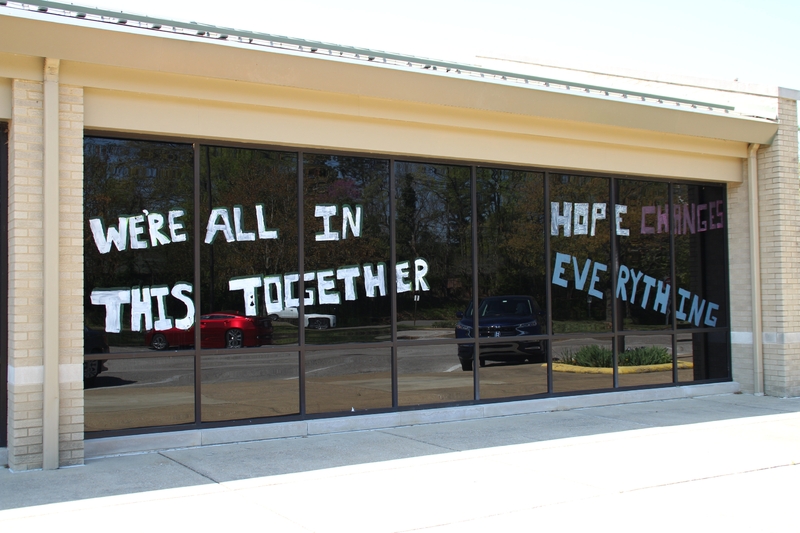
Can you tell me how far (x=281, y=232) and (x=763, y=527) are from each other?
5996mm

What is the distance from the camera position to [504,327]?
435 inches

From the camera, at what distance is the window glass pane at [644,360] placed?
39.4 ft

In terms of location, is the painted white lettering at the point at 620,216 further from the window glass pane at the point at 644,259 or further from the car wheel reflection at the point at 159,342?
the car wheel reflection at the point at 159,342

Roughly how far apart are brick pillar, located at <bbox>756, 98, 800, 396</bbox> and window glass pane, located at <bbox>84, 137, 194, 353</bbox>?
8.94 metres

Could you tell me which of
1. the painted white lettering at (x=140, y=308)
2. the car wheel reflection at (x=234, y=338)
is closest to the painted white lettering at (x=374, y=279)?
the car wheel reflection at (x=234, y=338)

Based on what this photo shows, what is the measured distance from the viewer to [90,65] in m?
7.91

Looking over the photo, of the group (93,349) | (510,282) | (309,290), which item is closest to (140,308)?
(93,349)

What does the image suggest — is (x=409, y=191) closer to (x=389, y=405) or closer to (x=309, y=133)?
(x=309, y=133)

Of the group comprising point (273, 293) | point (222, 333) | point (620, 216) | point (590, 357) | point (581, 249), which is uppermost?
point (620, 216)

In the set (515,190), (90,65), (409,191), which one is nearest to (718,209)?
(515,190)

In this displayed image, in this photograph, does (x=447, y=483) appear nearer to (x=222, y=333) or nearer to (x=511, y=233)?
(x=222, y=333)

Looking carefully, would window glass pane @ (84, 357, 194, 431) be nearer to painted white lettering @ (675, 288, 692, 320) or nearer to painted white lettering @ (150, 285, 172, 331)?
painted white lettering @ (150, 285, 172, 331)

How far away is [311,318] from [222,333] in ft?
3.76

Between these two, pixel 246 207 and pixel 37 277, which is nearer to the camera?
pixel 37 277
